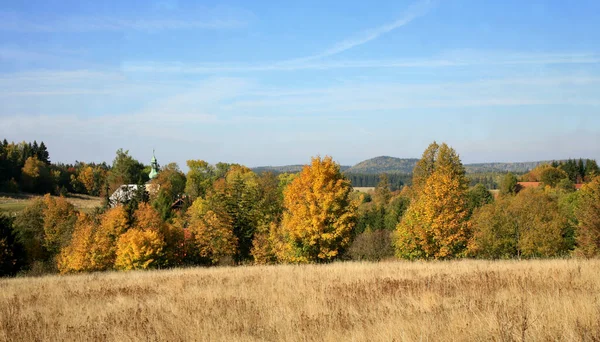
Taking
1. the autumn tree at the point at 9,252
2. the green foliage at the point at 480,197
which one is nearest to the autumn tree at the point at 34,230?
the autumn tree at the point at 9,252

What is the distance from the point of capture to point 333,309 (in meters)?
8.34

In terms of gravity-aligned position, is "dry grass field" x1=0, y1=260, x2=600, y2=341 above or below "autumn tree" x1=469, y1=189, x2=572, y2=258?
above

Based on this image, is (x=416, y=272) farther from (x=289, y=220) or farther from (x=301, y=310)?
(x=289, y=220)

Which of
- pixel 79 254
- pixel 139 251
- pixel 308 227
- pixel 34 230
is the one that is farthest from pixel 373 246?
pixel 34 230

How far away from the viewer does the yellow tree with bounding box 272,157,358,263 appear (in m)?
31.0

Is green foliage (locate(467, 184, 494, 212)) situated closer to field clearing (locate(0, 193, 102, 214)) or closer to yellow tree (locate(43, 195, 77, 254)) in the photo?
yellow tree (locate(43, 195, 77, 254))

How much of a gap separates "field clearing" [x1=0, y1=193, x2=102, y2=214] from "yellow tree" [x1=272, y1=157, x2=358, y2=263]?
216ft

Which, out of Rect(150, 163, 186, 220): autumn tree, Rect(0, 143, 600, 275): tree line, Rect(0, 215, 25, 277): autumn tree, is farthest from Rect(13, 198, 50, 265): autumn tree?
Rect(150, 163, 186, 220): autumn tree

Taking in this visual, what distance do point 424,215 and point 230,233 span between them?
945 inches

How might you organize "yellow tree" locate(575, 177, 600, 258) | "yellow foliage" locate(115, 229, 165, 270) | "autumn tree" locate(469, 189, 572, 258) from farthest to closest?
"autumn tree" locate(469, 189, 572, 258) → "yellow foliage" locate(115, 229, 165, 270) → "yellow tree" locate(575, 177, 600, 258)

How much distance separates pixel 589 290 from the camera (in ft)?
27.6

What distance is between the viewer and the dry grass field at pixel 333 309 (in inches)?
247

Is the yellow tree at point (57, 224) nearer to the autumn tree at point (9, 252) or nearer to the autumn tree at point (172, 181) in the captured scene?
the autumn tree at point (9, 252)

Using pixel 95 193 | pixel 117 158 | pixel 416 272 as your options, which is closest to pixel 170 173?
pixel 117 158
